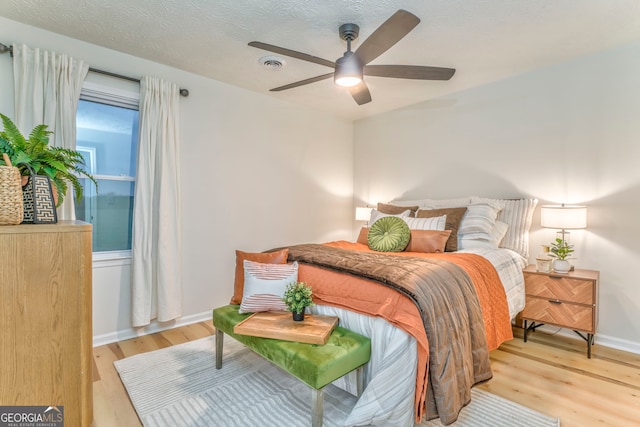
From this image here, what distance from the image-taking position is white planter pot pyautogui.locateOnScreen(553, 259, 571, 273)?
8.54ft

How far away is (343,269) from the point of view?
2.02 metres

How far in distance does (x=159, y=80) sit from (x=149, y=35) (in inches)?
18.2

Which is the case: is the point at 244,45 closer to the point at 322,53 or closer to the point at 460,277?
the point at 322,53

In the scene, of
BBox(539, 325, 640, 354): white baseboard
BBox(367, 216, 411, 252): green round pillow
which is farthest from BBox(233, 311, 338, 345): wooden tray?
BBox(539, 325, 640, 354): white baseboard

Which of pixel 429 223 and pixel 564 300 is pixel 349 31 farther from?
pixel 564 300

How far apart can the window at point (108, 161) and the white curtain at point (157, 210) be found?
186mm

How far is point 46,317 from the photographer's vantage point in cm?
139

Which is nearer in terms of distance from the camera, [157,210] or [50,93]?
[50,93]

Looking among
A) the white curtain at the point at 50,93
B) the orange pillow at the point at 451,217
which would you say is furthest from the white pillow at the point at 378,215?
the white curtain at the point at 50,93

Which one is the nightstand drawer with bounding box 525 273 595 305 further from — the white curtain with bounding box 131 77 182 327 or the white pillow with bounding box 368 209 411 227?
the white curtain with bounding box 131 77 182 327

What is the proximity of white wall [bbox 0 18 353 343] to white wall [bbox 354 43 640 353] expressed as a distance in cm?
153

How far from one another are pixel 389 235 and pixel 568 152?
5.99 feet

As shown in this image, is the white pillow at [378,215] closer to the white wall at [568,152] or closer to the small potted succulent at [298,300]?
the white wall at [568,152]

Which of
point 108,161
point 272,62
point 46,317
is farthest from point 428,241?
point 108,161
